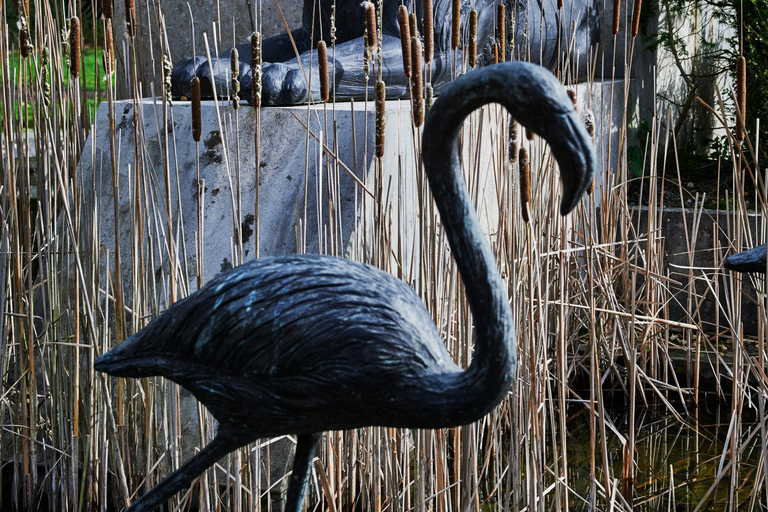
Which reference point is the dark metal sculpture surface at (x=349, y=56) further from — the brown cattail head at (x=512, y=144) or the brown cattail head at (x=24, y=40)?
the brown cattail head at (x=512, y=144)

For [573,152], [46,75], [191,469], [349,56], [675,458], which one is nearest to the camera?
[573,152]

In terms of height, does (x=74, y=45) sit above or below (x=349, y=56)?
below

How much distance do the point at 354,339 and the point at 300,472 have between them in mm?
153

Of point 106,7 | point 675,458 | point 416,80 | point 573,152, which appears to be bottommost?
point 675,458

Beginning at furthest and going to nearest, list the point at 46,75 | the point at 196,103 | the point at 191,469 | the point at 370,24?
the point at 46,75
the point at 370,24
the point at 196,103
the point at 191,469

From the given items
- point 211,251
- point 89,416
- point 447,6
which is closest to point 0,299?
point 89,416

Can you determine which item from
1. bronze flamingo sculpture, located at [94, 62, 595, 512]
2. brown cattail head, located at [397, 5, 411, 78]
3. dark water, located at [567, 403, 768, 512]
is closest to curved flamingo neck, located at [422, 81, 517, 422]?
bronze flamingo sculpture, located at [94, 62, 595, 512]

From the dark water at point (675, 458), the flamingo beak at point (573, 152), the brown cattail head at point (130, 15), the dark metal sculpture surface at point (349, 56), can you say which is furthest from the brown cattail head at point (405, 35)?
the dark water at point (675, 458)

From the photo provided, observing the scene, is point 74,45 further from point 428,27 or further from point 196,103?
point 428,27

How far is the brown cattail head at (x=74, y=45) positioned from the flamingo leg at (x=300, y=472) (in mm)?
690

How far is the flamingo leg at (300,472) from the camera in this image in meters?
0.73

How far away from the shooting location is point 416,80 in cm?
107

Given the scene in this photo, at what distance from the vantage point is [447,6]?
2.33 m

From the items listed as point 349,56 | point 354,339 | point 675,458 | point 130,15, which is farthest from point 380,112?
point 675,458
